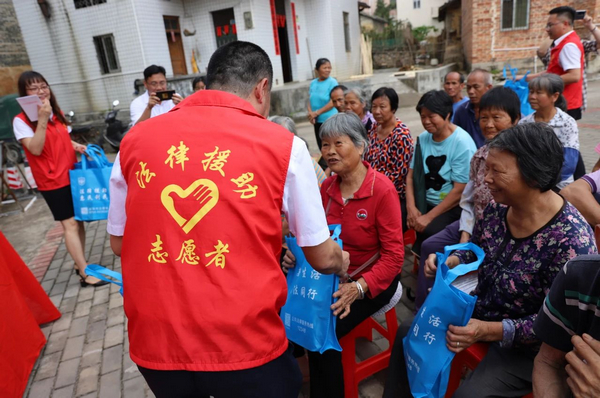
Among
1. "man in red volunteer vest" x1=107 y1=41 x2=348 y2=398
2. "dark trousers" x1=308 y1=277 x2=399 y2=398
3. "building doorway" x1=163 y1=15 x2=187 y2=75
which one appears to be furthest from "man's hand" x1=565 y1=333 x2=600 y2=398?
"building doorway" x1=163 y1=15 x2=187 y2=75

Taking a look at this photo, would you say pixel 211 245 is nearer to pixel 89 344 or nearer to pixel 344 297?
pixel 344 297

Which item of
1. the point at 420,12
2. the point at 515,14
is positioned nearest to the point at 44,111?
the point at 515,14

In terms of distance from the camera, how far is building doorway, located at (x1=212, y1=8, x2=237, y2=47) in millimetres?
13008

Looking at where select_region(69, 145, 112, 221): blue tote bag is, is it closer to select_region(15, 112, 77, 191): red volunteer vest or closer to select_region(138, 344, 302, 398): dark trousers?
select_region(15, 112, 77, 191): red volunteer vest

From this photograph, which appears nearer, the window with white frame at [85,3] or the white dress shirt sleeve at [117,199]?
the white dress shirt sleeve at [117,199]

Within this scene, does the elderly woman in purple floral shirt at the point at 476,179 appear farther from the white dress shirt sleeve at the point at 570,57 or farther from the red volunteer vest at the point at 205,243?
the white dress shirt sleeve at the point at 570,57

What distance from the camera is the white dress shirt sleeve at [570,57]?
3953 millimetres

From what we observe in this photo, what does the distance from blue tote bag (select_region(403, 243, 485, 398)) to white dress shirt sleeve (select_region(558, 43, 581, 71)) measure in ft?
11.2

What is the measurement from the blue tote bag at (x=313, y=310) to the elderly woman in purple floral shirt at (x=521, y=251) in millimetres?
556

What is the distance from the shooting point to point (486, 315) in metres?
1.83

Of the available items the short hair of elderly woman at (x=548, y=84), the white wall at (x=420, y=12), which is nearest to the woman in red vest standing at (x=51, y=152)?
the short hair of elderly woman at (x=548, y=84)

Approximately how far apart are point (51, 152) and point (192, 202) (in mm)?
2989

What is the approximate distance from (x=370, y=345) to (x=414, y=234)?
1.07 m

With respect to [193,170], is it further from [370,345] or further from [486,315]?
[370,345]
